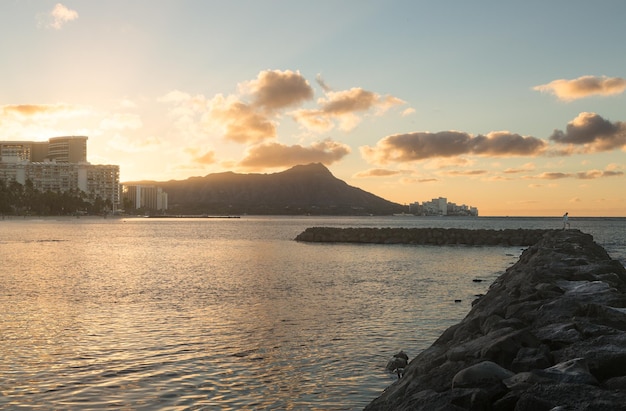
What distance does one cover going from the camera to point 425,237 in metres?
78.1

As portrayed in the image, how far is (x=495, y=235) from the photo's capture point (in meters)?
77.4

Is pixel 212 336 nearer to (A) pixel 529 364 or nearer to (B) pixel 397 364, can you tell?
(B) pixel 397 364

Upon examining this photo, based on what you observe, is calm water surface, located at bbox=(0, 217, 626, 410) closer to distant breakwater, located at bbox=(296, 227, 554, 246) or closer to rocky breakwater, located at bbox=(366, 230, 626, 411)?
rocky breakwater, located at bbox=(366, 230, 626, 411)

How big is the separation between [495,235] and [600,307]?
70.4m

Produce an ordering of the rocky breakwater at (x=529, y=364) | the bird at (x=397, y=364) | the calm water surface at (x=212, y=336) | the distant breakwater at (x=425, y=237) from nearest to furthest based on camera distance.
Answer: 1. the rocky breakwater at (x=529, y=364)
2. the calm water surface at (x=212, y=336)
3. the bird at (x=397, y=364)
4. the distant breakwater at (x=425, y=237)

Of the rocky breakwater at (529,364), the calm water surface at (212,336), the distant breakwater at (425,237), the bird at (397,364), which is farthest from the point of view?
the distant breakwater at (425,237)

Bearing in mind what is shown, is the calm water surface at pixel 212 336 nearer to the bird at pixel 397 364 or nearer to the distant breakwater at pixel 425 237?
the bird at pixel 397 364

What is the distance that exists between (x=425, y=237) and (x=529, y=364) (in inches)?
2811

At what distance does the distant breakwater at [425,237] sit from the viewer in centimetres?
7550

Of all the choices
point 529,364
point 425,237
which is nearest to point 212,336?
point 529,364

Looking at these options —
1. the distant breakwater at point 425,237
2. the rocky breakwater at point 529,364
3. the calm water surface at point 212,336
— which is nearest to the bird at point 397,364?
the calm water surface at point 212,336

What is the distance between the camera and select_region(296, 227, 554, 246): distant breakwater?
75500 millimetres

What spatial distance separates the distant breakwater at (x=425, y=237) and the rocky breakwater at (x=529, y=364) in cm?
6450

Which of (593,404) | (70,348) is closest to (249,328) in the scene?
(70,348)
